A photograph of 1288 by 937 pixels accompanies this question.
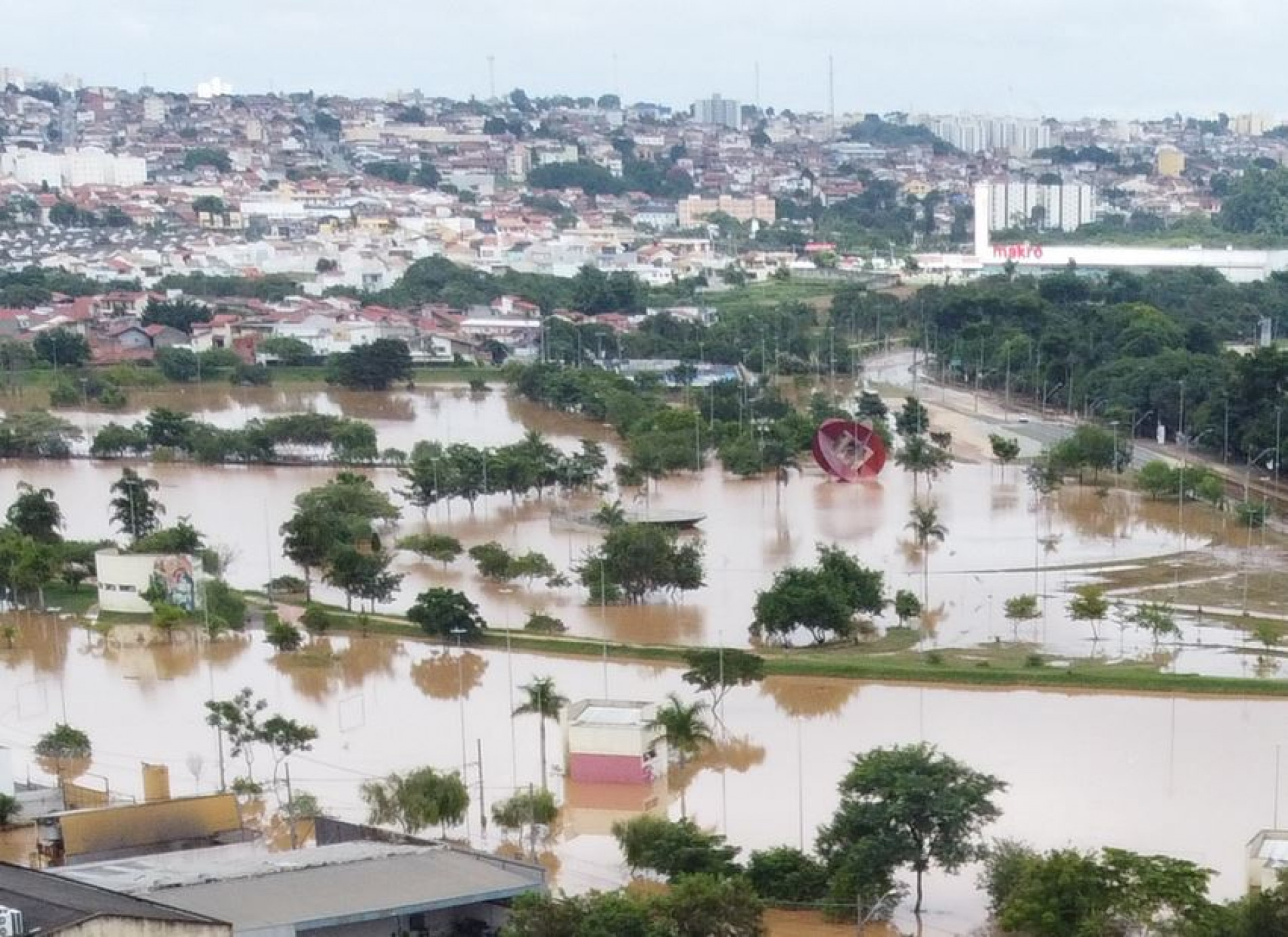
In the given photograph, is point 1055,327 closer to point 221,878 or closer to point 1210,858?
point 1210,858

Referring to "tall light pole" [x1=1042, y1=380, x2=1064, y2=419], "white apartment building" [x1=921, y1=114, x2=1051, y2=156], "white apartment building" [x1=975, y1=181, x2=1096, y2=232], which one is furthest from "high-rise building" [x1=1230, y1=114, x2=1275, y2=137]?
"tall light pole" [x1=1042, y1=380, x2=1064, y2=419]

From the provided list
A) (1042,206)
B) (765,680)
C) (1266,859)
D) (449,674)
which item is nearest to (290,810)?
(449,674)

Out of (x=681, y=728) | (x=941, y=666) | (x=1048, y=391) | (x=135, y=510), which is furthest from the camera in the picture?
(x=1048, y=391)

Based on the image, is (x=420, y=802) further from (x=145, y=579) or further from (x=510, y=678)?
(x=145, y=579)

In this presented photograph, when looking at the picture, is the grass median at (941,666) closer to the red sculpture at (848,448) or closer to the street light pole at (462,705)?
the street light pole at (462,705)

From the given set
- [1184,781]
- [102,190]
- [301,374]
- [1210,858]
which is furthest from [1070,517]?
[102,190]
